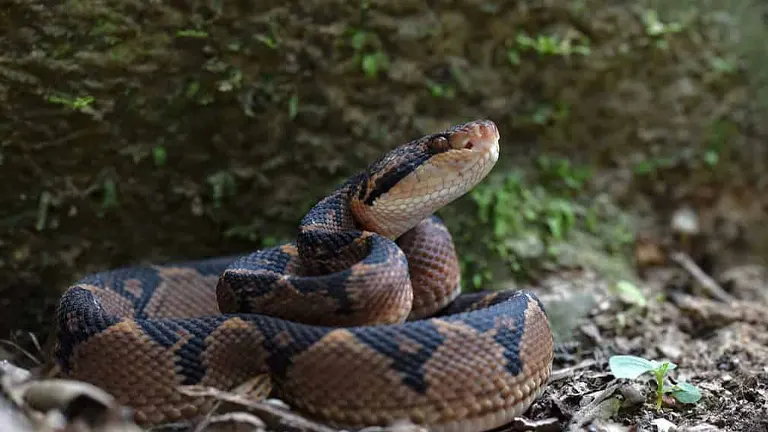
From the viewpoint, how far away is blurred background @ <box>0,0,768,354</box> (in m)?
5.21

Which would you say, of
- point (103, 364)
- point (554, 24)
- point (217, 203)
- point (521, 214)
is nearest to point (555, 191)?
point (521, 214)

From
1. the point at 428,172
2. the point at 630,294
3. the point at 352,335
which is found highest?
the point at 428,172

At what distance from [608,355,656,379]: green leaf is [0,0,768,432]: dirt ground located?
0.55ft

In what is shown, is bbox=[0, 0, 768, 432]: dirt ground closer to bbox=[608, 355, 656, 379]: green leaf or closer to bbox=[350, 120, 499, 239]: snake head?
bbox=[608, 355, 656, 379]: green leaf

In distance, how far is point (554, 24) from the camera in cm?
646

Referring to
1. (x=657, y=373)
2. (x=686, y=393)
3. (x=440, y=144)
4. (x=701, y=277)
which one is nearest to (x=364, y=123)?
(x=440, y=144)

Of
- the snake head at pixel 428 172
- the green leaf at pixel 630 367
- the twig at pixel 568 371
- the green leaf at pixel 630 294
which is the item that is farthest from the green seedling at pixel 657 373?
the green leaf at pixel 630 294

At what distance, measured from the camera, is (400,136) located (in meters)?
5.98

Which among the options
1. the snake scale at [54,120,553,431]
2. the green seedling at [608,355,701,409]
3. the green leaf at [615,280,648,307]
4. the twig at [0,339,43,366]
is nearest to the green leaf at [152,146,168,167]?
the snake scale at [54,120,553,431]

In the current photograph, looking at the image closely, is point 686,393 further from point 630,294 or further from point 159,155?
point 159,155

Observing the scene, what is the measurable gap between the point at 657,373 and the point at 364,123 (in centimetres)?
309

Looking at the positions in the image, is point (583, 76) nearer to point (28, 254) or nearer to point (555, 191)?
point (555, 191)

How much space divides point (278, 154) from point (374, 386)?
2.78 m

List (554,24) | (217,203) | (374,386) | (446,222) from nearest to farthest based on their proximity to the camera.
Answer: (374,386) < (217,203) < (446,222) < (554,24)
